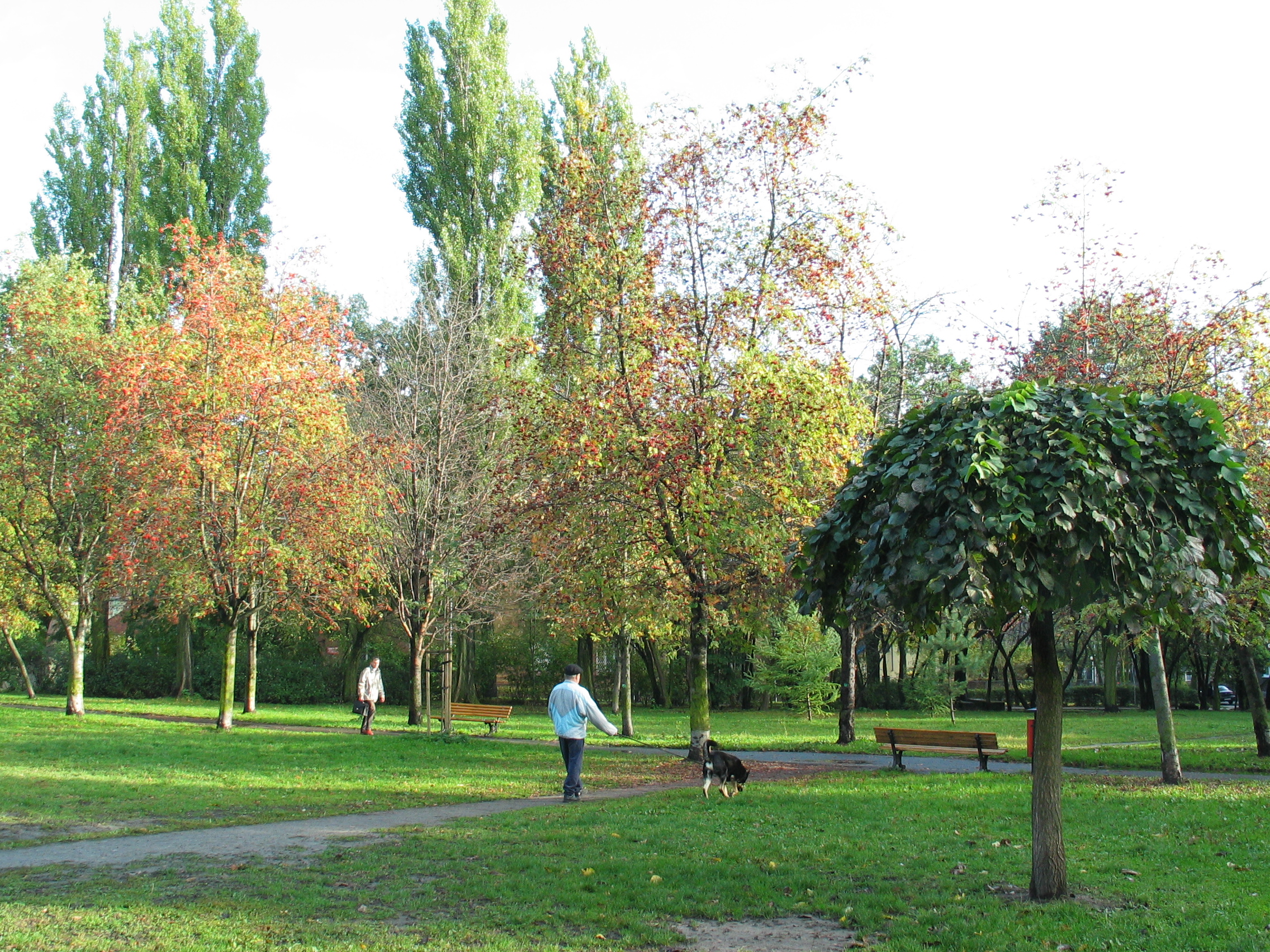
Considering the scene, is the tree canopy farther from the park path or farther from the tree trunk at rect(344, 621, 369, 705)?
the tree trunk at rect(344, 621, 369, 705)

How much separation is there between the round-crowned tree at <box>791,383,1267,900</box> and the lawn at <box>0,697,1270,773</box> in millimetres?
11316

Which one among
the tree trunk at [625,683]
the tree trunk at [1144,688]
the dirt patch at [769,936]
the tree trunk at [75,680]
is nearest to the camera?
the dirt patch at [769,936]

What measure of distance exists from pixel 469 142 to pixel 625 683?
18.5 meters

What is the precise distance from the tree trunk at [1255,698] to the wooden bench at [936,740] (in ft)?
17.6

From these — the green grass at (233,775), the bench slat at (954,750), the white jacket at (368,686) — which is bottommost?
the bench slat at (954,750)

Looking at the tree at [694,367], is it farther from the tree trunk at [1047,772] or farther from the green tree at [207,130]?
the green tree at [207,130]

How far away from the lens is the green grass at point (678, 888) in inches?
233

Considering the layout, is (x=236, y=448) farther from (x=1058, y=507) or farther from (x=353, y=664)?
(x=353, y=664)

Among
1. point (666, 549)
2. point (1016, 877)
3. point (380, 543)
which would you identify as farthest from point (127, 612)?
point (1016, 877)

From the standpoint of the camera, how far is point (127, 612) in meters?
44.1

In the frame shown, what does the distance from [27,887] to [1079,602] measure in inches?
298

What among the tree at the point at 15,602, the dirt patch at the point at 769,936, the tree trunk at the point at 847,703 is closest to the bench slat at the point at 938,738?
the tree trunk at the point at 847,703

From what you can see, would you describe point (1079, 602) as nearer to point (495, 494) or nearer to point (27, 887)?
point (27, 887)

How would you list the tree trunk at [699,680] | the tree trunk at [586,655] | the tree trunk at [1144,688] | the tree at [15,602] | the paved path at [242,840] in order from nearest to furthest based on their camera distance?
the paved path at [242,840], the tree trunk at [699,680], the tree at [15,602], the tree trunk at [586,655], the tree trunk at [1144,688]
